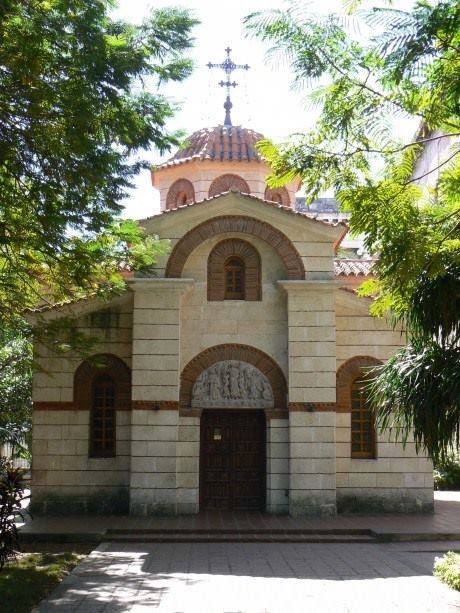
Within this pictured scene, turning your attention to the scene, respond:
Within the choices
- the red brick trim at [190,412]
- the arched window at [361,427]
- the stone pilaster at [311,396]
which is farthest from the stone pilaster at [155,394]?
the arched window at [361,427]

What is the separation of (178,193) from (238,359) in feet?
25.7

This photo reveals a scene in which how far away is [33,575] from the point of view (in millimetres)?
11898

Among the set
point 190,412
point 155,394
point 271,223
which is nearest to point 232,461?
point 190,412

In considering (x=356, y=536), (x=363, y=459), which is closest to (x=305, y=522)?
(x=356, y=536)

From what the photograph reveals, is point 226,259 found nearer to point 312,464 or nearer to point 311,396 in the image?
point 311,396

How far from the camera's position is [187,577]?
1197 centimetres

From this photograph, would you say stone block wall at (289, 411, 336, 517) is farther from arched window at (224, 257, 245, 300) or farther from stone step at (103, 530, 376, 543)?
arched window at (224, 257, 245, 300)

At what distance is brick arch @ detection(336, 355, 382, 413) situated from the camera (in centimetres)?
1845

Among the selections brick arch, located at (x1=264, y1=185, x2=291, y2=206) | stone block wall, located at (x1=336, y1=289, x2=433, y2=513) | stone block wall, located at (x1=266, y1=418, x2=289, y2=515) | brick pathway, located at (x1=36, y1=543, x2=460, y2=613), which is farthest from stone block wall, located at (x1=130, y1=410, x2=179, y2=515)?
brick arch, located at (x1=264, y1=185, x2=291, y2=206)

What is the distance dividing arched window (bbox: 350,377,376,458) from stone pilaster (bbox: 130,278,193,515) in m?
4.20

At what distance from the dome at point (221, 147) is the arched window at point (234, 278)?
558 centimetres

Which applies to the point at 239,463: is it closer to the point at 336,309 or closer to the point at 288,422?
the point at 288,422

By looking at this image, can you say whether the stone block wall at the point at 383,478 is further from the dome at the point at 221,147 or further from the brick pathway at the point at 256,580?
the dome at the point at 221,147

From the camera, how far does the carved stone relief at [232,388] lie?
59.0 ft
